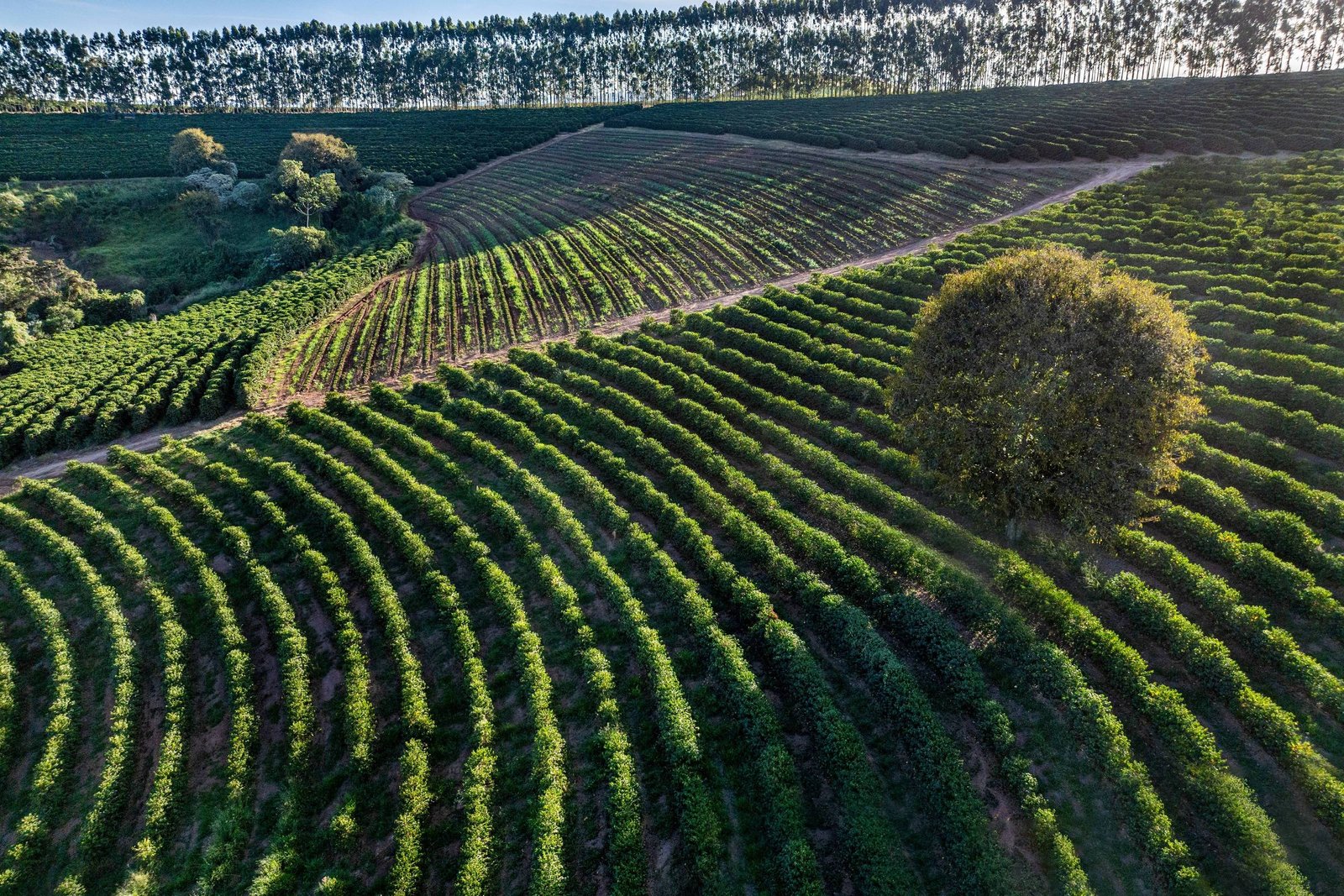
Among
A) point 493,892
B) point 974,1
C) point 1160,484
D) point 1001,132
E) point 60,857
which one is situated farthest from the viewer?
point 974,1

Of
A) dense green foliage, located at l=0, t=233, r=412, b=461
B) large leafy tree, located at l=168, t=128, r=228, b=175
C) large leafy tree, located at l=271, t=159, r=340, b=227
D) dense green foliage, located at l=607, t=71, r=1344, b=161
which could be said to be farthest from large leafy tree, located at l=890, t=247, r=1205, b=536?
large leafy tree, located at l=168, t=128, r=228, b=175

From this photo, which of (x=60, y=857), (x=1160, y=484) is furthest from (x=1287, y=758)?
(x=60, y=857)

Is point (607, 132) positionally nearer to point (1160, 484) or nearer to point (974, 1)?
point (974, 1)

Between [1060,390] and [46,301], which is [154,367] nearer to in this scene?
[46,301]

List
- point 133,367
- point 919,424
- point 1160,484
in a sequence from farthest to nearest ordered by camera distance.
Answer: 1. point 133,367
2. point 919,424
3. point 1160,484

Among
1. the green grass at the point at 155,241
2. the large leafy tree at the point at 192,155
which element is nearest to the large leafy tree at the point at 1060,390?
the green grass at the point at 155,241
